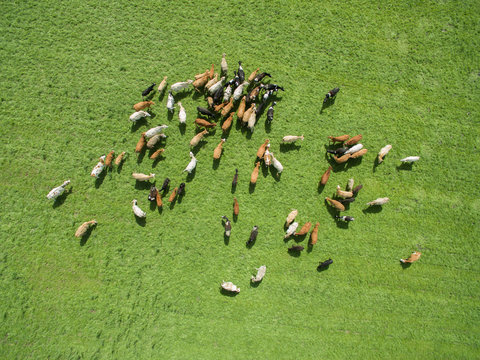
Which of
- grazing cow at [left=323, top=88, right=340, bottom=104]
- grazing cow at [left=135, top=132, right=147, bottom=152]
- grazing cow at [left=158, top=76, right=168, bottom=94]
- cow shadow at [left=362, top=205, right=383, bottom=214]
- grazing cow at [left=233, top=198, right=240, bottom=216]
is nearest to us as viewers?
grazing cow at [left=135, top=132, right=147, bottom=152]

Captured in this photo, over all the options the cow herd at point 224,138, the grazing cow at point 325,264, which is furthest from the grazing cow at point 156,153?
the grazing cow at point 325,264

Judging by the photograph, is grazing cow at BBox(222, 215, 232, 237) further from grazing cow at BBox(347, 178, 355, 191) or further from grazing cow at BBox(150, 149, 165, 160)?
grazing cow at BBox(347, 178, 355, 191)

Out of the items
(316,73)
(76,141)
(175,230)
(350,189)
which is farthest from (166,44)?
(350,189)

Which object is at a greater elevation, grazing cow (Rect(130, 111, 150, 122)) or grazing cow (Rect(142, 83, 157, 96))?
grazing cow (Rect(142, 83, 157, 96))

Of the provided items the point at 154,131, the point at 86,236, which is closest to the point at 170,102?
the point at 154,131

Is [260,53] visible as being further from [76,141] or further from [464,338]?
[464,338]

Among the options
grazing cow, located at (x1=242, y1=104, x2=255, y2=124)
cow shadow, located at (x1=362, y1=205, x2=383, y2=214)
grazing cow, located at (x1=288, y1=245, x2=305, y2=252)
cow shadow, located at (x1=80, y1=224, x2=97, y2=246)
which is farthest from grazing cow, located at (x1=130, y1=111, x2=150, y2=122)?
cow shadow, located at (x1=362, y1=205, x2=383, y2=214)

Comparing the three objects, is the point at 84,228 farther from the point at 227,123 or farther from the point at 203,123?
the point at 227,123

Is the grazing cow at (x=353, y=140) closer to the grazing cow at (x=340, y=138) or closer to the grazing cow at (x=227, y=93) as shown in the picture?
the grazing cow at (x=340, y=138)
